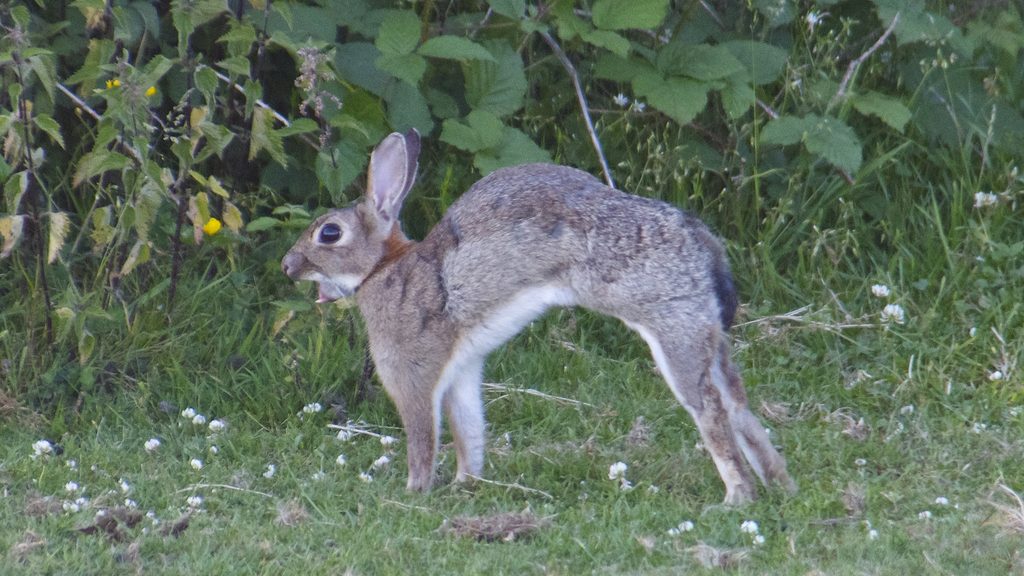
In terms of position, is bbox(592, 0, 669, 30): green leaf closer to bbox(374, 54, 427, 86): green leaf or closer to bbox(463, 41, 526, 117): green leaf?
bbox(463, 41, 526, 117): green leaf

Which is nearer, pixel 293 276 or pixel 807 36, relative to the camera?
pixel 293 276

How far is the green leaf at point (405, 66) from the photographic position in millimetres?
6203

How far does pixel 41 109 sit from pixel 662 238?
108 inches

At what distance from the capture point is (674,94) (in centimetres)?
659

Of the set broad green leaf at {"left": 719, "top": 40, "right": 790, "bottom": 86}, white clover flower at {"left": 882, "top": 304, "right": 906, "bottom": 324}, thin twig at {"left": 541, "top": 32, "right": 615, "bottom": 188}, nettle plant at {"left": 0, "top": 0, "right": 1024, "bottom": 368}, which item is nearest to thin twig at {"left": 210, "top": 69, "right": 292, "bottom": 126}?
nettle plant at {"left": 0, "top": 0, "right": 1024, "bottom": 368}

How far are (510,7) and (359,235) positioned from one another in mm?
1306

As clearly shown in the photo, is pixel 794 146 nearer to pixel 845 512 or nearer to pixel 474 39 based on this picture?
pixel 474 39

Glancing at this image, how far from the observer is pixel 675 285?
502 cm

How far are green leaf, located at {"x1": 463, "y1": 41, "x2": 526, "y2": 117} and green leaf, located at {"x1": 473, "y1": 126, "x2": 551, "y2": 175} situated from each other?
12 centimetres

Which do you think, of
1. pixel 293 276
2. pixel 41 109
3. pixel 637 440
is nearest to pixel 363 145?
pixel 293 276

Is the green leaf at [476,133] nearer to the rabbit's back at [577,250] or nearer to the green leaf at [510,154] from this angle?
the green leaf at [510,154]

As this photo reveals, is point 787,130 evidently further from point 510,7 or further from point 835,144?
point 510,7

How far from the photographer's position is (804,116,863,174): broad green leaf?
646cm

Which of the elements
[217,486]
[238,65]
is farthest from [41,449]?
[238,65]
